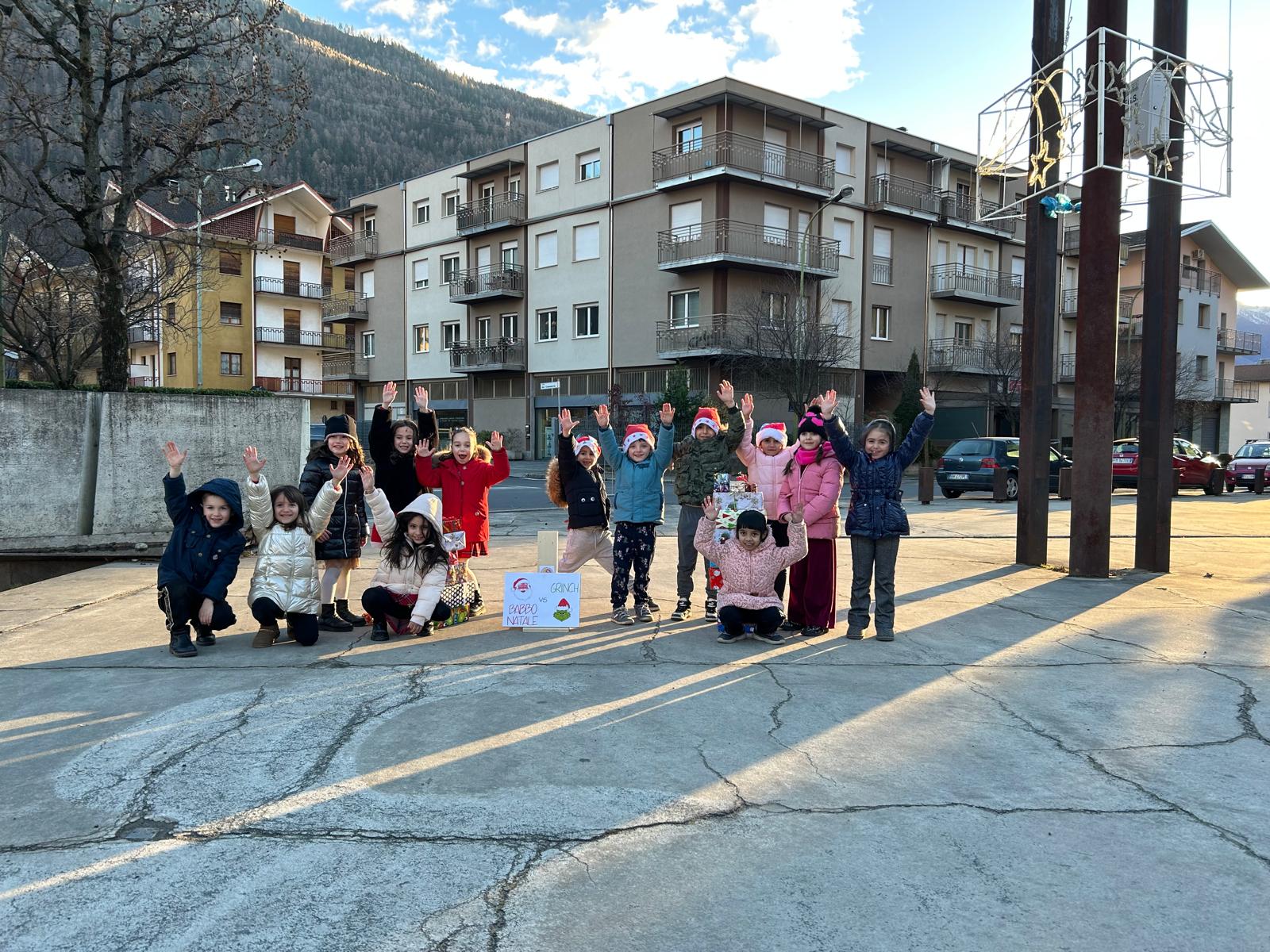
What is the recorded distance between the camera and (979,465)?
73.9 feet

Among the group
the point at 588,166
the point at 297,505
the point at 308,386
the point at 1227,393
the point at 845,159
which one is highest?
the point at 588,166

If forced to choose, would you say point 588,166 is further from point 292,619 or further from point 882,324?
point 292,619

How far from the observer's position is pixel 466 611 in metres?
7.38

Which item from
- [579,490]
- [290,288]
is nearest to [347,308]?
[290,288]

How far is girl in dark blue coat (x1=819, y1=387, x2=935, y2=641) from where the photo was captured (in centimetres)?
677

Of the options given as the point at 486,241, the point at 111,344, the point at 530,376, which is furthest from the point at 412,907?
the point at 486,241

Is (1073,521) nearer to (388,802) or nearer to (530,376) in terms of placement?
(388,802)

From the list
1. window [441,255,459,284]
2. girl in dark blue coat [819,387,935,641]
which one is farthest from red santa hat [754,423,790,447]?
window [441,255,459,284]

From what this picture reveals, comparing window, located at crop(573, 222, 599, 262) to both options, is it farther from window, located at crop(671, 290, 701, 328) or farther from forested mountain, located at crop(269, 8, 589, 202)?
forested mountain, located at crop(269, 8, 589, 202)

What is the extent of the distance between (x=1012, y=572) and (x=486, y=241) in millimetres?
37162

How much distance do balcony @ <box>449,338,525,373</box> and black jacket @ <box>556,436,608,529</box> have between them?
34.6 m

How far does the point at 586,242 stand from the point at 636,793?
37.0m

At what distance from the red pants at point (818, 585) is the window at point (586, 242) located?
108 ft

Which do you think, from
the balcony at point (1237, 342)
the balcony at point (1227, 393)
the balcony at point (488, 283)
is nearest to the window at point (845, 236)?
the balcony at point (488, 283)
